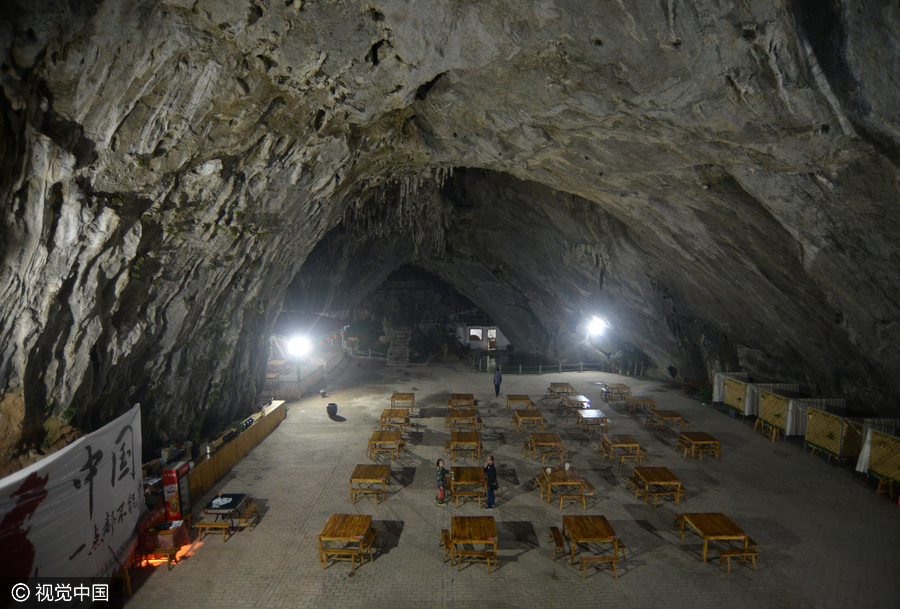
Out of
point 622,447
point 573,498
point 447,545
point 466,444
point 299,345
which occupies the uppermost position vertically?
point 299,345

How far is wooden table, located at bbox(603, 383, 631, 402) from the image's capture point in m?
19.1

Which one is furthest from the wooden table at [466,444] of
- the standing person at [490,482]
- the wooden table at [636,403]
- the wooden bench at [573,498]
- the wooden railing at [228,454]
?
the wooden table at [636,403]

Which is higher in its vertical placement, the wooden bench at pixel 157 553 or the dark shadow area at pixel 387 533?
the dark shadow area at pixel 387 533

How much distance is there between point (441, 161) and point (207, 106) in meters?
7.27

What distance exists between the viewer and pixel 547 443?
496 inches

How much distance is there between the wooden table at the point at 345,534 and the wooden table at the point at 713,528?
19.8 feet

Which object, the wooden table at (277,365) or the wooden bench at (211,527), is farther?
the wooden table at (277,365)

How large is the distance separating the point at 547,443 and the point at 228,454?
857 centimetres

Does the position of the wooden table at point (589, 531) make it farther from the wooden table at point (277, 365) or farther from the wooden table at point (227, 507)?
the wooden table at point (277, 365)

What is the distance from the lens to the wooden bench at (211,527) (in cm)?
895

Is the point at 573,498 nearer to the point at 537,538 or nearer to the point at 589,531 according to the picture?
the point at 537,538

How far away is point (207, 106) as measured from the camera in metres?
8.19

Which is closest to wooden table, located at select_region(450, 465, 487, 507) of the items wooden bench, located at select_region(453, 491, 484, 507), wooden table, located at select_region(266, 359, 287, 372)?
wooden bench, located at select_region(453, 491, 484, 507)

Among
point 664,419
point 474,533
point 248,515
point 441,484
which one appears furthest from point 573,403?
point 248,515
